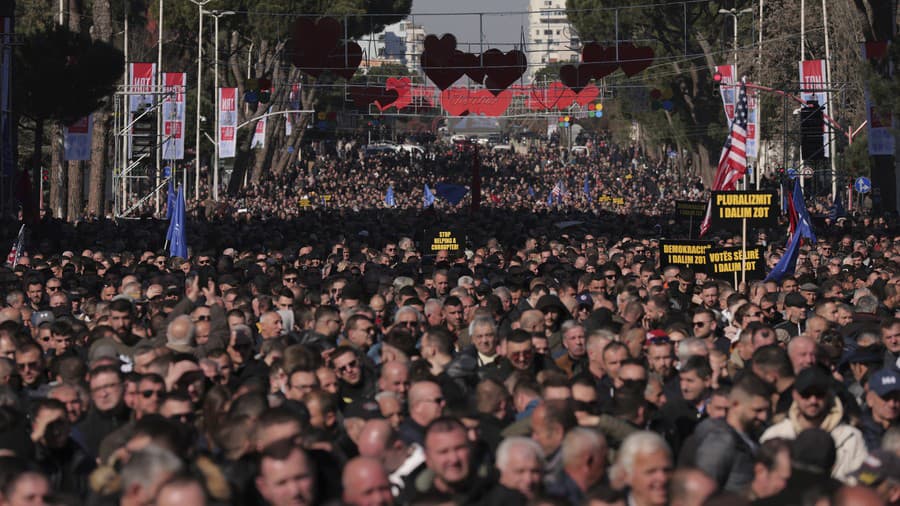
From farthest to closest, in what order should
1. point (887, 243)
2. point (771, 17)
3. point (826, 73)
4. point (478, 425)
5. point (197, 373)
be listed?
point (771, 17), point (826, 73), point (887, 243), point (197, 373), point (478, 425)

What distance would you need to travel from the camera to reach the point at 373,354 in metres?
11.5

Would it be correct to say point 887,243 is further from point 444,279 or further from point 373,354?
point 373,354

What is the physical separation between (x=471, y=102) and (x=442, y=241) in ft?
133

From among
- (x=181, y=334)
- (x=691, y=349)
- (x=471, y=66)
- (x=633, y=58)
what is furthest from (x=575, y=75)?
(x=691, y=349)

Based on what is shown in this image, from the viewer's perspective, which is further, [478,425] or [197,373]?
[197,373]

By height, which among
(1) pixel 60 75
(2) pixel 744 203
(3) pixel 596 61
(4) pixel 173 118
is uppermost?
(3) pixel 596 61

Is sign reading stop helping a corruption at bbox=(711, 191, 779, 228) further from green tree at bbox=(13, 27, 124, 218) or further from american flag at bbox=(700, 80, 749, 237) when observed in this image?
green tree at bbox=(13, 27, 124, 218)

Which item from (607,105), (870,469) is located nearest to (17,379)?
(870,469)

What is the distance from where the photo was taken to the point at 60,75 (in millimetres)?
35000

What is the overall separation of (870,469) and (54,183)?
45.8m

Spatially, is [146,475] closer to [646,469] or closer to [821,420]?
[646,469]

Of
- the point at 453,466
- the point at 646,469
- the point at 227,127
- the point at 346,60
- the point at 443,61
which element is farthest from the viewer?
the point at 227,127

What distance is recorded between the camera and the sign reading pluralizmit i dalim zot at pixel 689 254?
747 inches

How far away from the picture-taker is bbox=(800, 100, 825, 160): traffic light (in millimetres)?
46219
